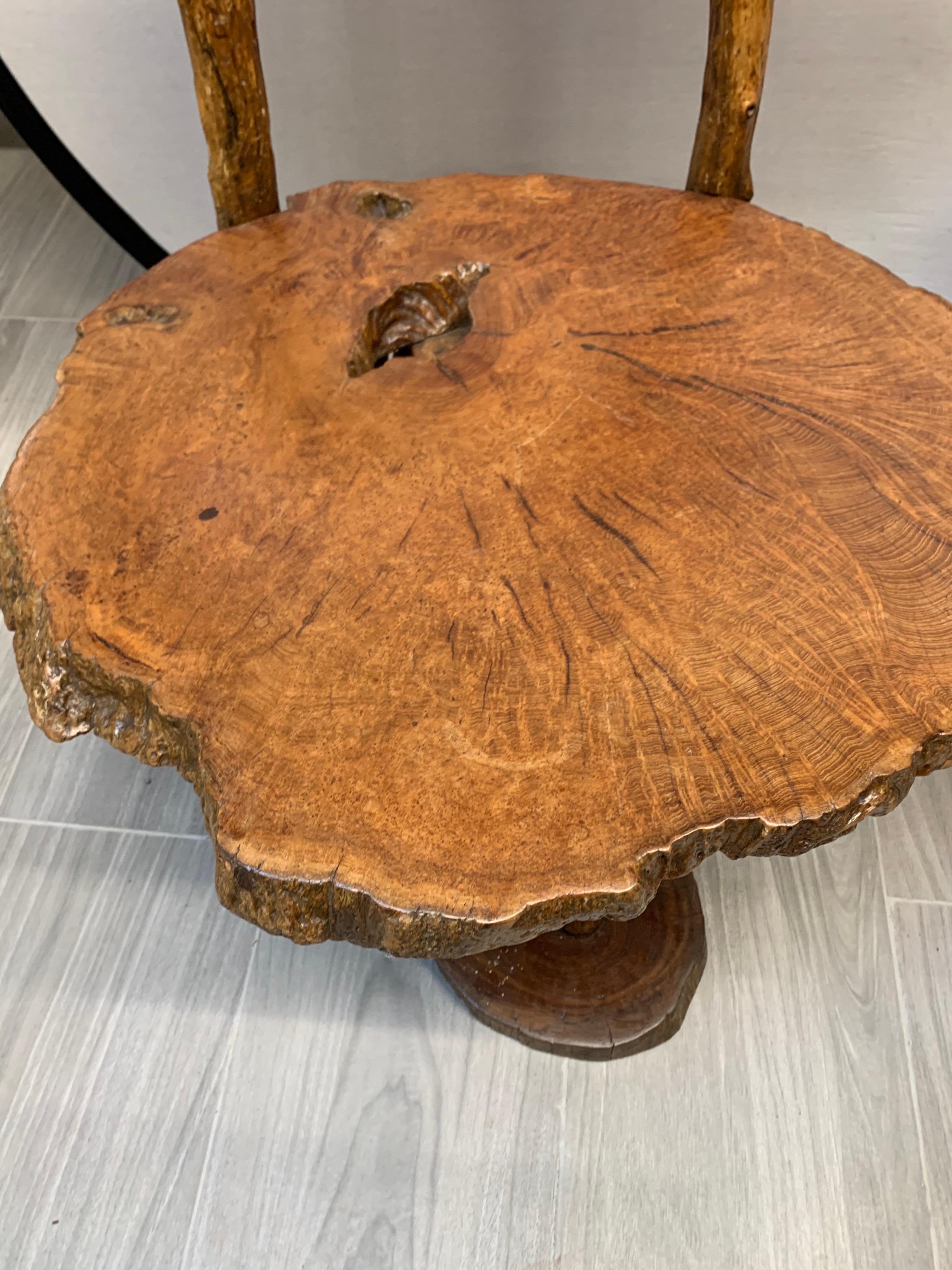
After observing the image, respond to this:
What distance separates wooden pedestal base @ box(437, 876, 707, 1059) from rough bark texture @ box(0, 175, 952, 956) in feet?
1.56

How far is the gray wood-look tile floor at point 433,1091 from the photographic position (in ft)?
3.38

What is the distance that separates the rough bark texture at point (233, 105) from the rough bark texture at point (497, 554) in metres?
0.13

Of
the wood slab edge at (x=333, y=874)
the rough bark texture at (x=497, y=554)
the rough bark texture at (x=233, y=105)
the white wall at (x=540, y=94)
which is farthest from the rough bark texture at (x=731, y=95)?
the wood slab edge at (x=333, y=874)

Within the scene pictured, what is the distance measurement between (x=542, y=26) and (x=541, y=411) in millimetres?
920

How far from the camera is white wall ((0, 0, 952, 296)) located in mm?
1515

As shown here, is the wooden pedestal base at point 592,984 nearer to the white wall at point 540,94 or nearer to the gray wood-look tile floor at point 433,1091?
the gray wood-look tile floor at point 433,1091

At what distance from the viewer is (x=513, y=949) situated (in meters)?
1.18

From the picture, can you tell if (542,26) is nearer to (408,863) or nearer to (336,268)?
(336,268)

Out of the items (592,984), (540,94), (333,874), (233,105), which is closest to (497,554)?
(333,874)

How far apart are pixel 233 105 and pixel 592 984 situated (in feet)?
3.43

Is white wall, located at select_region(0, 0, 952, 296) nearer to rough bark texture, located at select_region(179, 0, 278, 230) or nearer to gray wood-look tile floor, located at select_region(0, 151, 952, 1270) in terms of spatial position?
rough bark texture, located at select_region(179, 0, 278, 230)

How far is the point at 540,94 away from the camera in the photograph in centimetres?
161

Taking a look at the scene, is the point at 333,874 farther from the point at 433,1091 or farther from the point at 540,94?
the point at 540,94

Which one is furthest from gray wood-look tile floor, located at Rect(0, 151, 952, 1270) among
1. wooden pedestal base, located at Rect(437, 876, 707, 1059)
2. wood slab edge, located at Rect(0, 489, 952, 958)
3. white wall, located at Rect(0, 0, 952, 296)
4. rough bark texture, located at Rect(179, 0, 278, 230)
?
white wall, located at Rect(0, 0, 952, 296)
